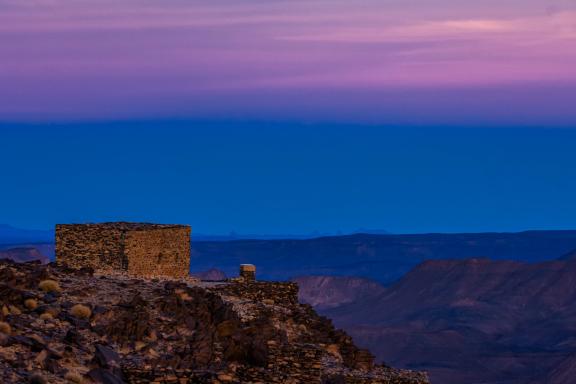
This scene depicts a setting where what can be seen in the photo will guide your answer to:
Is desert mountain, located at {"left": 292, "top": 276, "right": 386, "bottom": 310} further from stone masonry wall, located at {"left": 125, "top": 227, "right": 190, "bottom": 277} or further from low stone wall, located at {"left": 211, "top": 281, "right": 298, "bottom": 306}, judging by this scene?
low stone wall, located at {"left": 211, "top": 281, "right": 298, "bottom": 306}

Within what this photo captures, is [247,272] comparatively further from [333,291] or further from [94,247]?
[333,291]

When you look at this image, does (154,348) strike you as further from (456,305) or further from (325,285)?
(325,285)

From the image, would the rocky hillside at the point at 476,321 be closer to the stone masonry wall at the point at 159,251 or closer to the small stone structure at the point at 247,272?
the stone masonry wall at the point at 159,251

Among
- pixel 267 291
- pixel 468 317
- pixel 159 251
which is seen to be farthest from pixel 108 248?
pixel 468 317

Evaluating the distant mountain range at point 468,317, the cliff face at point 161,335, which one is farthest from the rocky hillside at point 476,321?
the cliff face at point 161,335

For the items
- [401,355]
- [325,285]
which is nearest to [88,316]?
[401,355]

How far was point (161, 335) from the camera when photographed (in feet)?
97.9

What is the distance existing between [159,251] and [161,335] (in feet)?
48.0

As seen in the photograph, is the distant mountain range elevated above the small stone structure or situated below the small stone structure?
above

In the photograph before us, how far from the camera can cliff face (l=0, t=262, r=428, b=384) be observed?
1004 inches

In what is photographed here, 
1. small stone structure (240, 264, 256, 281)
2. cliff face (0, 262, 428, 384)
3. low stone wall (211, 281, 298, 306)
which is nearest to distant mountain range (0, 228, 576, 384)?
small stone structure (240, 264, 256, 281)

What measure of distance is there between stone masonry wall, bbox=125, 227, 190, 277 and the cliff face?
597 cm

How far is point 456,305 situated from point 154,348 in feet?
488

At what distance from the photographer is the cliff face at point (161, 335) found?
83.7 ft
